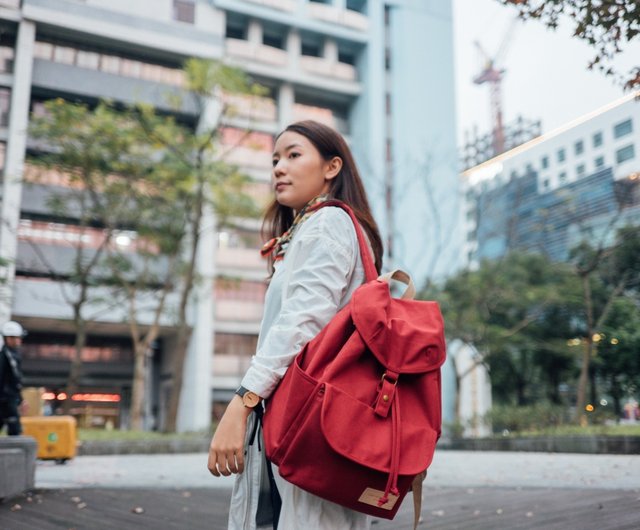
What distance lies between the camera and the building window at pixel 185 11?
81.1 feet

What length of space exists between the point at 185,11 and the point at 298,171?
25.5 m

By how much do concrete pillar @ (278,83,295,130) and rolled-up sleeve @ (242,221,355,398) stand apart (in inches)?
1027

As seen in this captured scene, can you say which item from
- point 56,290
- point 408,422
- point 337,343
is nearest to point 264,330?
point 337,343

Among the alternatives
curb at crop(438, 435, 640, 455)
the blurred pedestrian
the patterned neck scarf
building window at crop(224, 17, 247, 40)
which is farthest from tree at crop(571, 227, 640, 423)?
building window at crop(224, 17, 247, 40)

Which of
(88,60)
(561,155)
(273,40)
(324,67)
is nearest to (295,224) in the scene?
(561,155)

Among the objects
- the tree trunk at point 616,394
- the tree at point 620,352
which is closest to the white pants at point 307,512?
the tree at point 620,352

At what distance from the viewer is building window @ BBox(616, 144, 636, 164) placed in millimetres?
5771

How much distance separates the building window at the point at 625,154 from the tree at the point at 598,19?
107 inches

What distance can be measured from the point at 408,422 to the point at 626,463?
668 cm

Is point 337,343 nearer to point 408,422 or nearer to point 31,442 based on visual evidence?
point 408,422

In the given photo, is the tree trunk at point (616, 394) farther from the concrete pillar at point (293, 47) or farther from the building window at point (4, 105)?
the building window at point (4, 105)

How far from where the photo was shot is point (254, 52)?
26312 millimetres

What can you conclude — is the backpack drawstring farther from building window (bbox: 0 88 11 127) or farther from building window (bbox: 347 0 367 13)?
building window (bbox: 347 0 367 13)

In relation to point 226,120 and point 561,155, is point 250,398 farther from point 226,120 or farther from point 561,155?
point 226,120
